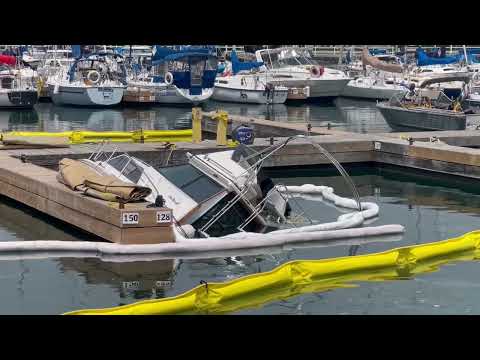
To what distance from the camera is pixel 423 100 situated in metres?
42.2

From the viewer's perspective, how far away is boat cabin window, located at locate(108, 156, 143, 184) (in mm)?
18312

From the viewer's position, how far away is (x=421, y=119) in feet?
129

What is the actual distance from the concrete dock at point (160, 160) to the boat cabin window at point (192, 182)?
142 centimetres

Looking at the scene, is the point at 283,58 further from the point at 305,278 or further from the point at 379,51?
the point at 305,278

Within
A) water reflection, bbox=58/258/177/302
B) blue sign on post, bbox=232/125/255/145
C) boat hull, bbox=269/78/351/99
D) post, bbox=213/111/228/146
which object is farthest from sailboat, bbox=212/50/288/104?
water reflection, bbox=58/258/177/302

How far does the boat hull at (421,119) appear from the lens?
37562 millimetres

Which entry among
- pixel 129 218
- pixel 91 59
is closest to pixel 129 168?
pixel 129 218

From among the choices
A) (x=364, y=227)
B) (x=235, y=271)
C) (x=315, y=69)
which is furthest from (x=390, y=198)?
(x=315, y=69)

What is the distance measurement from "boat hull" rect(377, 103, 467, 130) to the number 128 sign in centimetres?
2449

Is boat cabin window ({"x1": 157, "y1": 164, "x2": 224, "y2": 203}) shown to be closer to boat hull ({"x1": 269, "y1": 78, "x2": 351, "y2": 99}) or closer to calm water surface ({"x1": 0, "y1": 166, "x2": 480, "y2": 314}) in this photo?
calm water surface ({"x1": 0, "y1": 166, "x2": 480, "y2": 314})

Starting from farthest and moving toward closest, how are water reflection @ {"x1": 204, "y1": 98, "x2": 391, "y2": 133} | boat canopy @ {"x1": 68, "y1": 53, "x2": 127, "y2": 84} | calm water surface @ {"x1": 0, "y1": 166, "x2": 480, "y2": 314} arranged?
boat canopy @ {"x1": 68, "y1": 53, "x2": 127, "y2": 84} < water reflection @ {"x1": 204, "y1": 98, "x2": 391, "y2": 133} < calm water surface @ {"x1": 0, "y1": 166, "x2": 480, "y2": 314}

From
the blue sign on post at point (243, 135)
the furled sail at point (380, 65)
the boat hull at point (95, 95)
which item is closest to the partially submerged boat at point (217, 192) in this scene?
the blue sign on post at point (243, 135)

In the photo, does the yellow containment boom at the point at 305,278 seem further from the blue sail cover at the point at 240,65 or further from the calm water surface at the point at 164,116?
the blue sail cover at the point at 240,65

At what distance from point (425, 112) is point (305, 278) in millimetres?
26402
